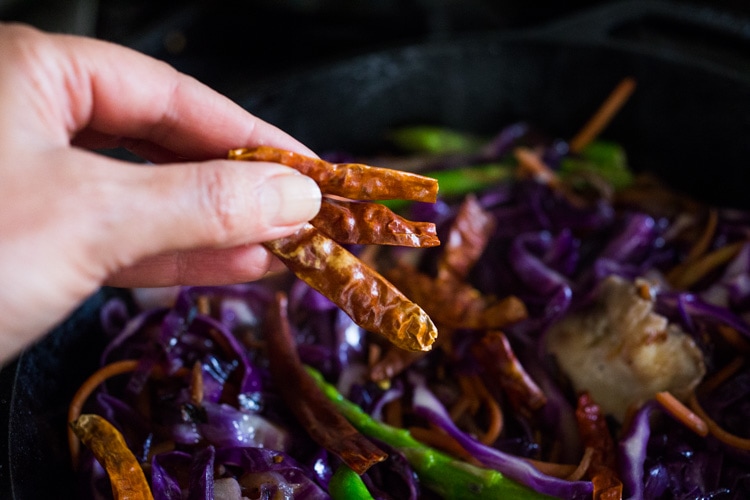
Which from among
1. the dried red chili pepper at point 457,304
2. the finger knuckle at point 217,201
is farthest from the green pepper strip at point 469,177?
the finger knuckle at point 217,201

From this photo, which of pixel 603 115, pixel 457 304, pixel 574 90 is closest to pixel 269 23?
pixel 574 90

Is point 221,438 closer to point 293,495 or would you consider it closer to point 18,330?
point 293,495

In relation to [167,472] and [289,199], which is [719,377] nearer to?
[289,199]

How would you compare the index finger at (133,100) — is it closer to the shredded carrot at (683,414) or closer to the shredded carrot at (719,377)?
the shredded carrot at (683,414)

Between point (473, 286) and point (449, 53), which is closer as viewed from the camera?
point (473, 286)

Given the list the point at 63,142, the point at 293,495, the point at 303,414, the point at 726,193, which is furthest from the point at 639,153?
the point at 63,142

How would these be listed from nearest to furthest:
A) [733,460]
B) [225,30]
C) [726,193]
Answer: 1. [733,460]
2. [726,193]
3. [225,30]
